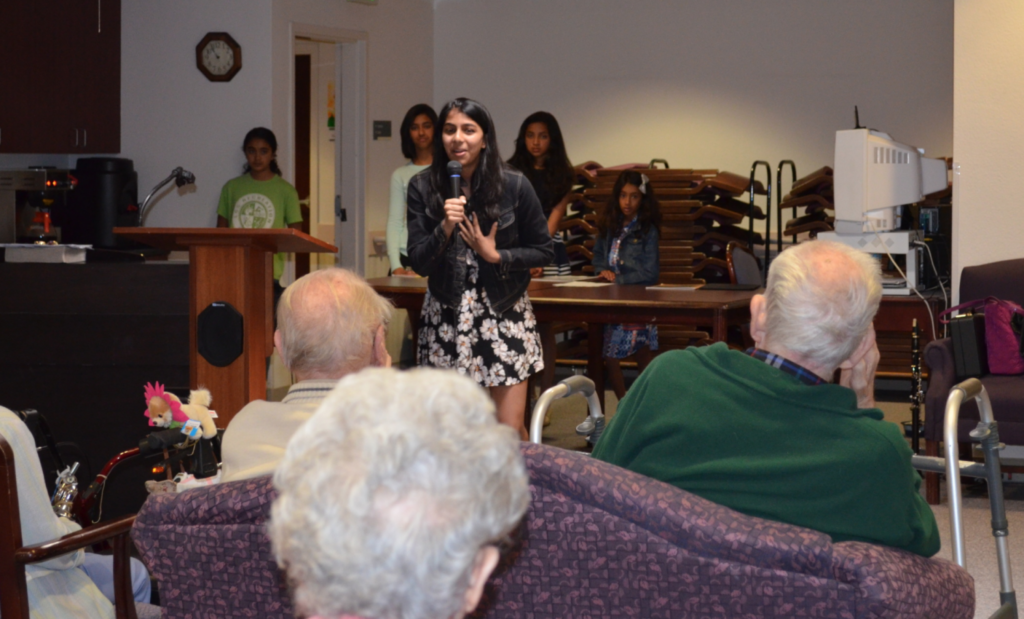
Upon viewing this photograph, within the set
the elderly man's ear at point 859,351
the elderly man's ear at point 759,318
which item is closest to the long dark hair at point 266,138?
the elderly man's ear at point 759,318

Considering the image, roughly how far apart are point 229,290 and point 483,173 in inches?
35.3

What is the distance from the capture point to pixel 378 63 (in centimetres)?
753

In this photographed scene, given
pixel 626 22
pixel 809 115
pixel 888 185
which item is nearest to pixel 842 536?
pixel 888 185

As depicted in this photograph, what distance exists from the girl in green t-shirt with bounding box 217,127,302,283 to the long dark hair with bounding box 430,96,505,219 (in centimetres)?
314

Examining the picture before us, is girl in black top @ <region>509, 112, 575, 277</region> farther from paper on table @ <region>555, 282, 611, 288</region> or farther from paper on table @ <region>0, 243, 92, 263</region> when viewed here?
paper on table @ <region>0, 243, 92, 263</region>

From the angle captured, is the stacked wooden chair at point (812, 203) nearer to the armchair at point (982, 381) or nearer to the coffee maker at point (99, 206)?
the armchair at point (982, 381)

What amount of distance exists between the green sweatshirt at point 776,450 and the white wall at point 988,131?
11.4 feet

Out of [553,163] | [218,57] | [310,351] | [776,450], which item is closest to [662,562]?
[776,450]

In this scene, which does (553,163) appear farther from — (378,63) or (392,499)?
(392,499)

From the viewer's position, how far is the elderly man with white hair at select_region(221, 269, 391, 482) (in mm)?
1720

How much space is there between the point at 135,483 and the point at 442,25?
526 cm

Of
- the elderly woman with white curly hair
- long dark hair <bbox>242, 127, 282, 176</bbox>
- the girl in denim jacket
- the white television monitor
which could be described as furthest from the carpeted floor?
the elderly woman with white curly hair

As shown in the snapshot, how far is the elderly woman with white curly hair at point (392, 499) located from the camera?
81cm

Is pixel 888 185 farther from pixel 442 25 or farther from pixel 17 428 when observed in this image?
pixel 442 25
